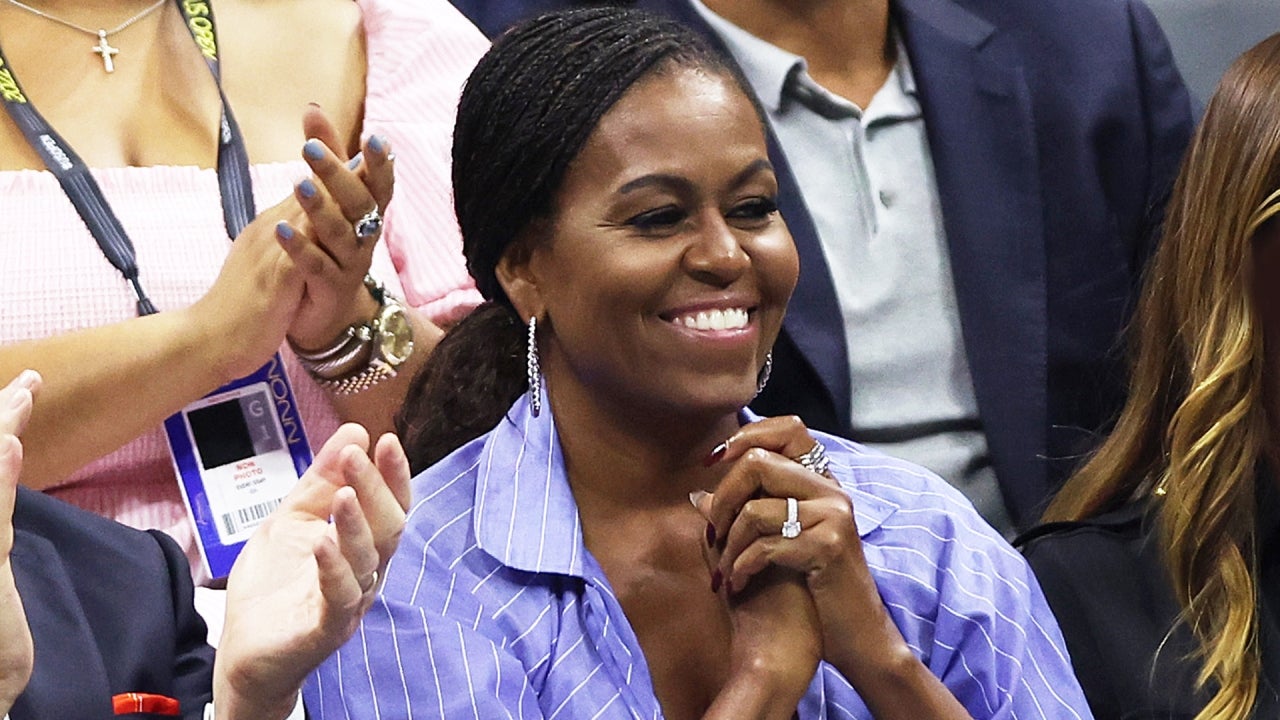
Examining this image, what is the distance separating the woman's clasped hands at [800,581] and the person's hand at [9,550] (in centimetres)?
51

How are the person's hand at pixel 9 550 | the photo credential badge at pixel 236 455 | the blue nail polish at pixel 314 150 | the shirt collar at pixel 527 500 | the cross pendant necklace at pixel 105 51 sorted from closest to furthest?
the person's hand at pixel 9 550, the shirt collar at pixel 527 500, the blue nail polish at pixel 314 150, the photo credential badge at pixel 236 455, the cross pendant necklace at pixel 105 51

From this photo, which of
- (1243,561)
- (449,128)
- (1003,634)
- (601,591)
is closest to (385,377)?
(449,128)

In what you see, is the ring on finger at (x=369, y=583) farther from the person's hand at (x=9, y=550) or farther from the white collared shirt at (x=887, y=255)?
the white collared shirt at (x=887, y=255)

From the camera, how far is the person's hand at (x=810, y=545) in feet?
4.82

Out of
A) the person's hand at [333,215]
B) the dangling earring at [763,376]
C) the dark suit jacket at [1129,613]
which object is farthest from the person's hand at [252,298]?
the dark suit jacket at [1129,613]

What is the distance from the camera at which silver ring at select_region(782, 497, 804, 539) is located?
147 cm

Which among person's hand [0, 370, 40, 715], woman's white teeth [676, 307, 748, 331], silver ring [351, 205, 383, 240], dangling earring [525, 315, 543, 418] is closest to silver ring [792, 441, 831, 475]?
woman's white teeth [676, 307, 748, 331]

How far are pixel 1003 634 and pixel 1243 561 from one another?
362 mm

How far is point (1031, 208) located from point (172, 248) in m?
0.91

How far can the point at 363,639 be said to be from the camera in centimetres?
144

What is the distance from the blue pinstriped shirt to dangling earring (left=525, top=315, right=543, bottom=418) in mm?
13

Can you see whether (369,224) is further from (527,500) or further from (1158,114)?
(1158,114)

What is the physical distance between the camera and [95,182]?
193 centimetres

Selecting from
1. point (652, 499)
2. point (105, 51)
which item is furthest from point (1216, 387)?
point (105, 51)
